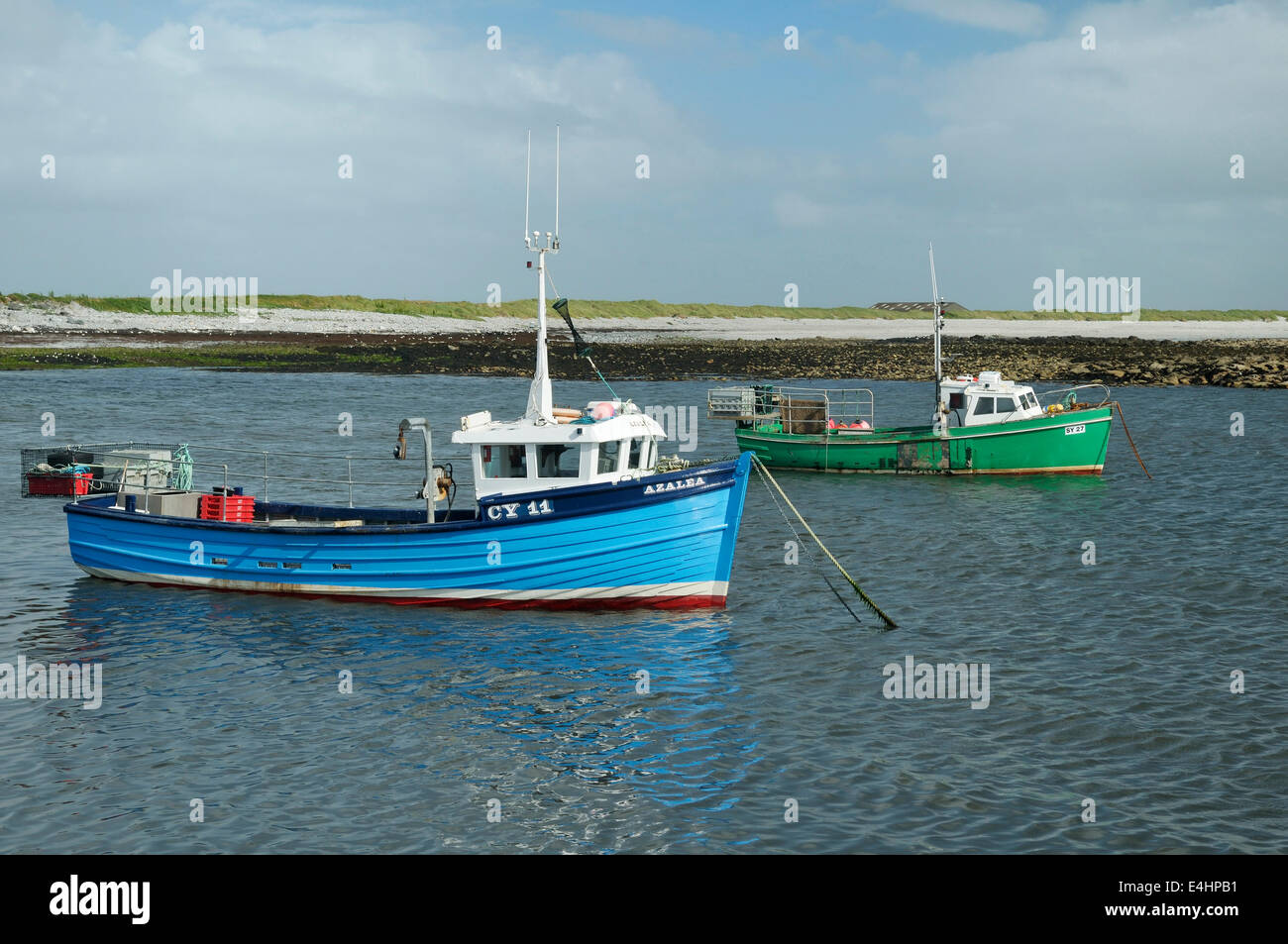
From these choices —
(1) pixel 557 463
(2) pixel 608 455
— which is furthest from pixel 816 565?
(1) pixel 557 463

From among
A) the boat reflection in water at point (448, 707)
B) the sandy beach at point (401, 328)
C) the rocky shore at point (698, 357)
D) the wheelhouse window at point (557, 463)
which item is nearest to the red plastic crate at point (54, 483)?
the boat reflection in water at point (448, 707)

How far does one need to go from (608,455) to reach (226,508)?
8.52m

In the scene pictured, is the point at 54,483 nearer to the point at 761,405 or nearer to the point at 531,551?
the point at 531,551

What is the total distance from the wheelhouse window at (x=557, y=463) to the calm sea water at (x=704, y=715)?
2636mm

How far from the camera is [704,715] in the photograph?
55.7 feet

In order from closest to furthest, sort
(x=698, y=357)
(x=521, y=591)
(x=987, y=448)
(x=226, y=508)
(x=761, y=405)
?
1. (x=521, y=591)
2. (x=226, y=508)
3. (x=987, y=448)
4. (x=761, y=405)
5. (x=698, y=357)

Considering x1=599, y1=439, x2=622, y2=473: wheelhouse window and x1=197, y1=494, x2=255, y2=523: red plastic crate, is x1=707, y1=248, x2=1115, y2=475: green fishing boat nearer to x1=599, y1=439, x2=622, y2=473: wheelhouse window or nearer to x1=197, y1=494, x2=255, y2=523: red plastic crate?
x1=599, y1=439, x2=622, y2=473: wheelhouse window

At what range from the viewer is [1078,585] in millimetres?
24922

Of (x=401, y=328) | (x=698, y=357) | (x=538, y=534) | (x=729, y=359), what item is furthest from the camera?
(x=401, y=328)

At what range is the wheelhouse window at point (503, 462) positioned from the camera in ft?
73.9

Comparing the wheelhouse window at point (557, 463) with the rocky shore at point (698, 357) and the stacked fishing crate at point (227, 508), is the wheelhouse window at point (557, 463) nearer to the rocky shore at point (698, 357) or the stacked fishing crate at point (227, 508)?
the stacked fishing crate at point (227, 508)
